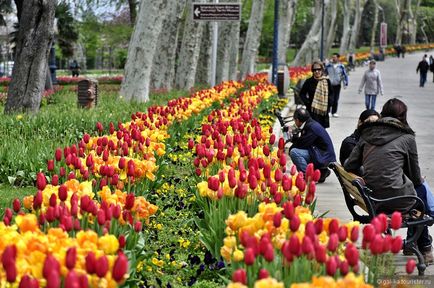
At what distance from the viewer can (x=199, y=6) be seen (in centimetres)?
2150

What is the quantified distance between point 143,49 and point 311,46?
41.8 meters

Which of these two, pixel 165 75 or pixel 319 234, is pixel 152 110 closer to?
pixel 319 234

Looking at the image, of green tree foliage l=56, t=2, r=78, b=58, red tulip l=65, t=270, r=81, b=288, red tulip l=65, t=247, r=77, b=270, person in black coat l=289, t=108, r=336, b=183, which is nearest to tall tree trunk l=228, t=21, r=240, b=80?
green tree foliage l=56, t=2, r=78, b=58

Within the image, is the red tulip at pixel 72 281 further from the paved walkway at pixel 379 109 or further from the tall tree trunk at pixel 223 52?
the tall tree trunk at pixel 223 52

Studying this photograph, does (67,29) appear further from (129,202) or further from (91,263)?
(91,263)

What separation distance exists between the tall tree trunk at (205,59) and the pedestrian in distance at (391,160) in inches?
889

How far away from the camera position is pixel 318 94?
667 inches

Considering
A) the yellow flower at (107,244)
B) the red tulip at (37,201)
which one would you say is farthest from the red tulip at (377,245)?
the red tulip at (37,201)

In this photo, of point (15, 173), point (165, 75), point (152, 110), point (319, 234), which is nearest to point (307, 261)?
point (319, 234)

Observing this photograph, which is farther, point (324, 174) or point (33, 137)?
point (324, 174)

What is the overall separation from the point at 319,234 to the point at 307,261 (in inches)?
12.6

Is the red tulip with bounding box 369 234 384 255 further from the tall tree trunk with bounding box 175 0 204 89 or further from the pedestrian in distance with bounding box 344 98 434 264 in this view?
the tall tree trunk with bounding box 175 0 204 89

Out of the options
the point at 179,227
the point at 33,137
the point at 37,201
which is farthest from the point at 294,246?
the point at 33,137

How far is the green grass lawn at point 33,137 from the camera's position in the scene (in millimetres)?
9453
